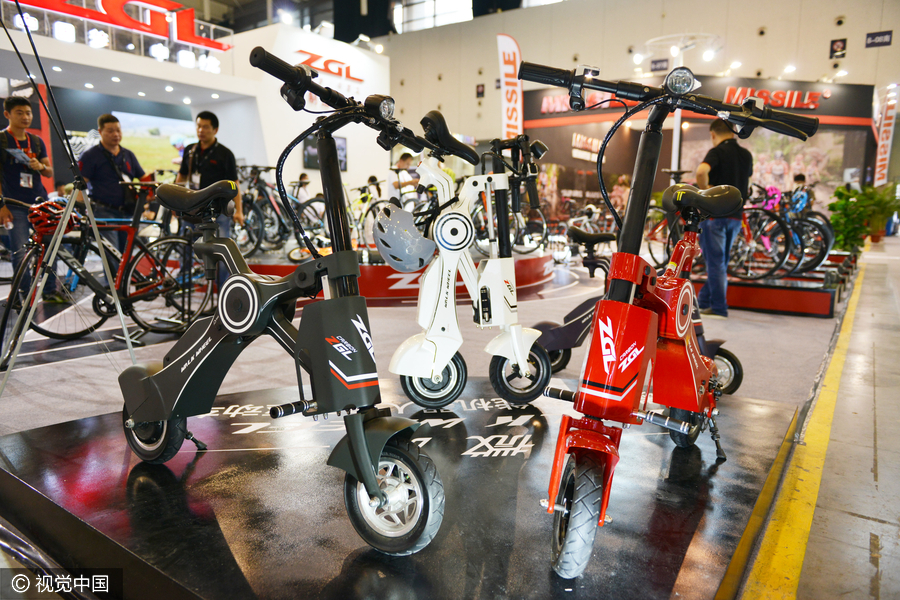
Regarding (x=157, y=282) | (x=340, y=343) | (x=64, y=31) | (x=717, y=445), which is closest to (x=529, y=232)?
(x=157, y=282)

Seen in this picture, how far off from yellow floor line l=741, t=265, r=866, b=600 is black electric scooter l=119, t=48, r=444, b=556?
37.4 inches

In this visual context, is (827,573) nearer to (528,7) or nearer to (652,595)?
(652,595)

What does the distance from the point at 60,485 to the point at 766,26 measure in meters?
18.5

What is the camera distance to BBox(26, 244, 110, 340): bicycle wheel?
3631 millimetres

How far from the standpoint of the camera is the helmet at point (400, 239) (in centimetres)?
243

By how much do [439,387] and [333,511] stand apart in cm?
111

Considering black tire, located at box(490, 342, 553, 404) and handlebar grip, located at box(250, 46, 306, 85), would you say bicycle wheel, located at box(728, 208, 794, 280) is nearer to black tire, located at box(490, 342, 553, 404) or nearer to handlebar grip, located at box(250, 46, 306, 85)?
black tire, located at box(490, 342, 553, 404)

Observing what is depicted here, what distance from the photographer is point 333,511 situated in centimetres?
163

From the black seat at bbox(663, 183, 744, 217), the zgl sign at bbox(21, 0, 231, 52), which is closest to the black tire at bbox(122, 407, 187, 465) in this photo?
the black seat at bbox(663, 183, 744, 217)

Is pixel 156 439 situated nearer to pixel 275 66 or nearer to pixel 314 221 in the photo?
pixel 275 66

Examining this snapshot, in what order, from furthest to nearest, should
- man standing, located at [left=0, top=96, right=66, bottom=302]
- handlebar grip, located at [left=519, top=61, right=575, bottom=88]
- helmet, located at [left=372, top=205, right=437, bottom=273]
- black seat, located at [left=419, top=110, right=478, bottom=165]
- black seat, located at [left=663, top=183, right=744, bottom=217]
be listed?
1. man standing, located at [left=0, top=96, right=66, bottom=302]
2. helmet, located at [left=372, top=205, right=437, bottom=273]
3. black seat, located at [left=419, top=110, right=478, bottom=165]
4. black seat, located at [left=663, top=183, right=744, bottom=217]
5. handlebar grip, located at [left=519, top=61, right=575, bottom=88]

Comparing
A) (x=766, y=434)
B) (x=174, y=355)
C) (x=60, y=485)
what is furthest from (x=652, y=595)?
(x=60, y=485)

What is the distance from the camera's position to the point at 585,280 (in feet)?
28.1

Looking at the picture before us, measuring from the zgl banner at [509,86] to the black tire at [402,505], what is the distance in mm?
8193
